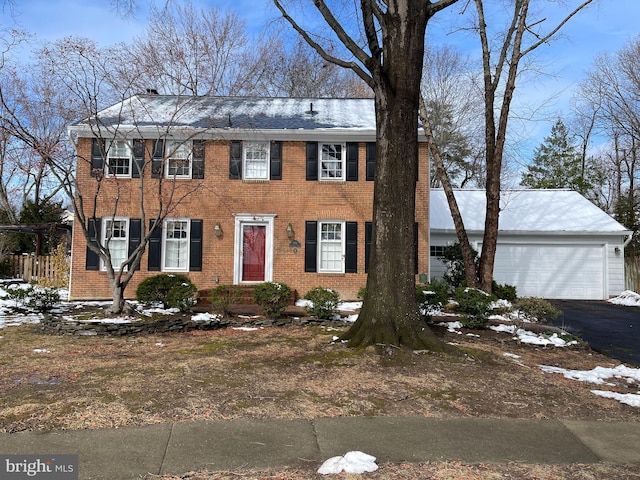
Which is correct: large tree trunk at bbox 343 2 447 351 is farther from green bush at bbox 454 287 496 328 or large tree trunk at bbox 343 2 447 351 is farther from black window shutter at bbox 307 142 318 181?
black window shutter at bbox 307 142 318 181

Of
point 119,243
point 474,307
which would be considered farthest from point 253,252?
point 474,307

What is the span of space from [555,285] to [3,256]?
2236cm

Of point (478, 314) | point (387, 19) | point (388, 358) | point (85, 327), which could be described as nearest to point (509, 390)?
point (388, 358)

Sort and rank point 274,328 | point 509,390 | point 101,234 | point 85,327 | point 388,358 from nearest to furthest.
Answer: point 509,390
point 388,358
point 85,327
point 274,328
point 101,234

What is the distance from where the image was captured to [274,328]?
873 centimetres

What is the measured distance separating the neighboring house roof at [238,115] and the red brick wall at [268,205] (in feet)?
2.06

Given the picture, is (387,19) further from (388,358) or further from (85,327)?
(85,327)

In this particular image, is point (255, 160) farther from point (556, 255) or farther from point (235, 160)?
point (556, 255)

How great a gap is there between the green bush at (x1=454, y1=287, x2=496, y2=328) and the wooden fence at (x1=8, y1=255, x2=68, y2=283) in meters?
14.2

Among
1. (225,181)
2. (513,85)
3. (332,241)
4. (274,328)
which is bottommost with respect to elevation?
(274,328)

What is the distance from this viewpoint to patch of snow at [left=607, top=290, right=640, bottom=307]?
14.6m

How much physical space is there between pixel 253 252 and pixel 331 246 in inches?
92.9

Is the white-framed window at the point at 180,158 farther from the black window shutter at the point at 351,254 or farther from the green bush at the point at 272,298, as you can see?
the green bush at the point at 272,298

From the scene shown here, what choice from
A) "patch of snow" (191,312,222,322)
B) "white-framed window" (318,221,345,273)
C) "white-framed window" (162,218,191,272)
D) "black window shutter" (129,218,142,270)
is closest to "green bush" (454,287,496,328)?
"white-framed window" (318,221,345,273)
